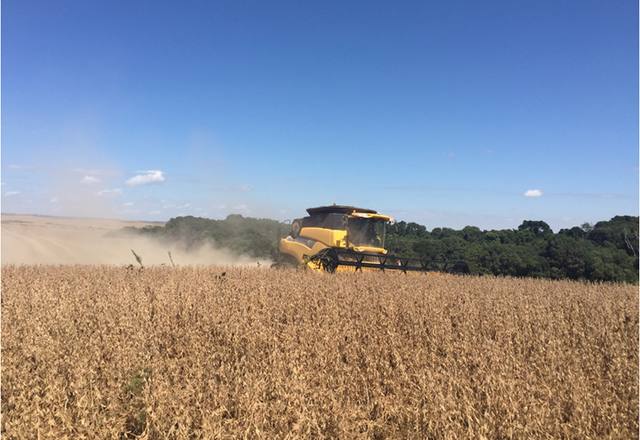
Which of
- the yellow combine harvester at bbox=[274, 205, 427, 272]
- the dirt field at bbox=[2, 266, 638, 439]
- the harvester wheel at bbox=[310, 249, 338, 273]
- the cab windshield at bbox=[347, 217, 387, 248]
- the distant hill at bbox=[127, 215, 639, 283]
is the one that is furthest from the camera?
the distant hill at bbox=[127, 215, 639, 283]

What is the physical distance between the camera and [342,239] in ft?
35.4

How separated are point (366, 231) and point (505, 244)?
12030mm

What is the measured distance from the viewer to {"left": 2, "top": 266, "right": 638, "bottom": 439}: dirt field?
7.79ft

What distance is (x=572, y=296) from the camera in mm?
6723

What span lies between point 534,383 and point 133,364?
275 centimetres

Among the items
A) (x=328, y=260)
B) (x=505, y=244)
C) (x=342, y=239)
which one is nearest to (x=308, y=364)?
(x=328, y=260)

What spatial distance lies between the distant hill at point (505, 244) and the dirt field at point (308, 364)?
33.7 feet

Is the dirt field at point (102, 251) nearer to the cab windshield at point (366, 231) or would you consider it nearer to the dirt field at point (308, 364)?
the cab windshield at point (366, 231)

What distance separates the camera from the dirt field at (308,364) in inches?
93.4

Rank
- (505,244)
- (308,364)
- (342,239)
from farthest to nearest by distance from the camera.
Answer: (505,244) < (342,239) < (308,364)

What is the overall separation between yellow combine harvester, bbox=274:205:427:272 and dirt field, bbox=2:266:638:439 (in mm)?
3915

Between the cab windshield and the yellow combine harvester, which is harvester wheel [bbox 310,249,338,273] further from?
the cab windshield

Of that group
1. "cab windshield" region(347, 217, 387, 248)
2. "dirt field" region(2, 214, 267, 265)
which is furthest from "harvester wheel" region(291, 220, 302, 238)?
"dirt field" region(2, 214, 267, 265)

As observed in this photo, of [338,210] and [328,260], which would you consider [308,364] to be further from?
[338,210]
